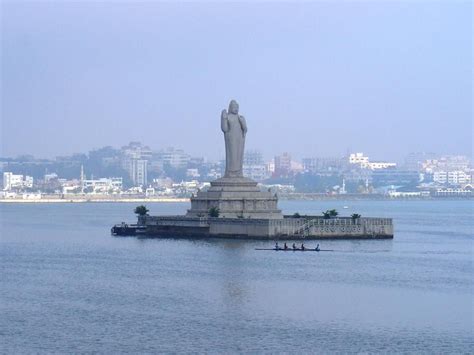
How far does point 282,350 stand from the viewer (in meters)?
25.4

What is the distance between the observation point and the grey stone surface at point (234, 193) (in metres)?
51.8

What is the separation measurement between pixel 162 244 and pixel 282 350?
2526 cm

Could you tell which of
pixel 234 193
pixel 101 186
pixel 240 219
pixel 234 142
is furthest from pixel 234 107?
pixel 101 186

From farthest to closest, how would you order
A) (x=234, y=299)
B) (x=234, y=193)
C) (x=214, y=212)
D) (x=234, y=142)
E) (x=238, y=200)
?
(x=234, y=142), (x=234, y=193), (x=238, y=200), (x=214, y=212), (x=234, y=299)

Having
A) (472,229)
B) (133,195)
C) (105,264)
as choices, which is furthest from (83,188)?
(105,264)

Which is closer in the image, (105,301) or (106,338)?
(106,338)

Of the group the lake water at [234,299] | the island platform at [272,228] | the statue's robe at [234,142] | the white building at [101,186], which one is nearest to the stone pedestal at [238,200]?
the statue's robe at [234,142]

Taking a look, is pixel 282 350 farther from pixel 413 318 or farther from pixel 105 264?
pixel 105 264

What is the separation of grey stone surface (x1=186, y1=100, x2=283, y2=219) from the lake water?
2.74 metres

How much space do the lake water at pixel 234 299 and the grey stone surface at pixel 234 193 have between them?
274 centimetres

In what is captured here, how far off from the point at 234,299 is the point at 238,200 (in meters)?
19.7

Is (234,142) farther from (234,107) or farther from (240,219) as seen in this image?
(240,219)

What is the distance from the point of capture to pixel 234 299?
32156 millimetres

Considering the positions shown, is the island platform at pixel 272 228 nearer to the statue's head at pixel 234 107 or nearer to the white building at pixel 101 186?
the statue's head at pixel 234 107
